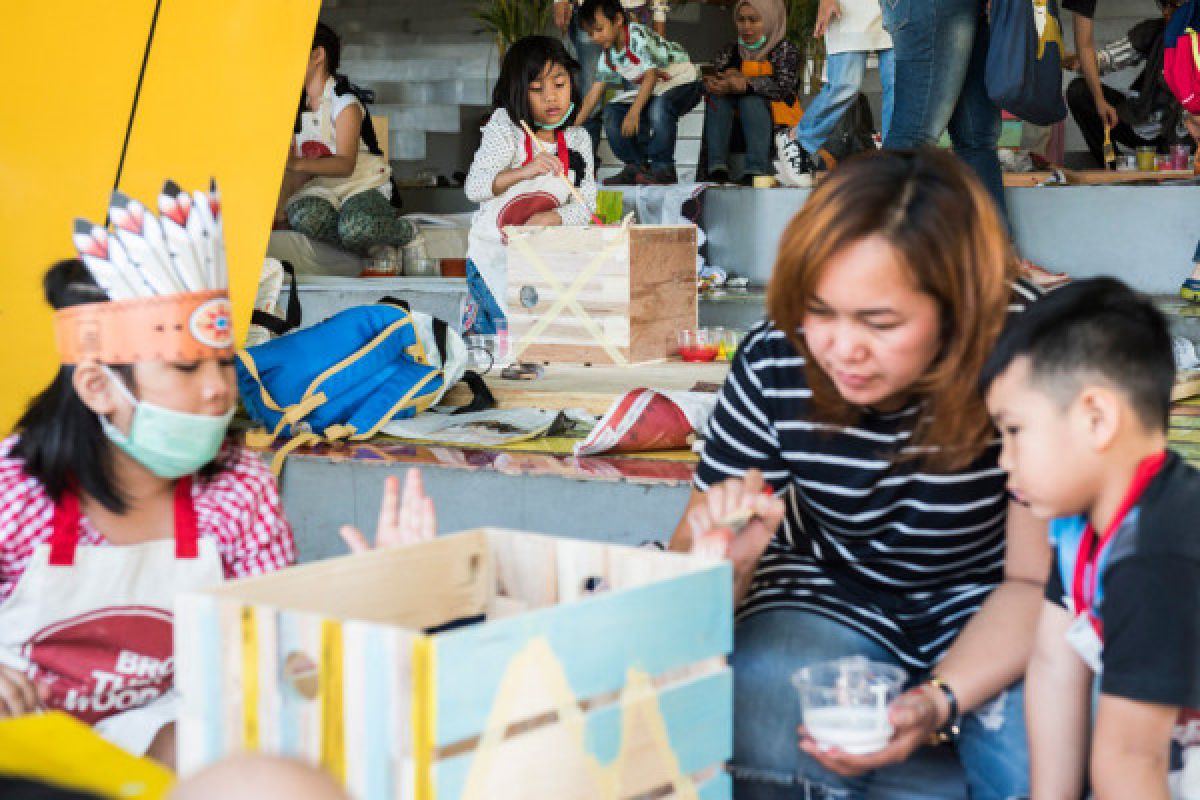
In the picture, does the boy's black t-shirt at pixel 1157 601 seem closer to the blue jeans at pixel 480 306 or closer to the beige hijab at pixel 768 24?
the blue jeans at pixel 480 306

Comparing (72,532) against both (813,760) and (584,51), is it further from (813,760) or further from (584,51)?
(584,51)

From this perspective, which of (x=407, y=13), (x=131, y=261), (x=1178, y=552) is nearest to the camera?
(x=1178, y=552)

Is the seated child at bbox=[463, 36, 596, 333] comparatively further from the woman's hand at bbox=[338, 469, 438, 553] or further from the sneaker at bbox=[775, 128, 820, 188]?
the woman's hand at bbox=[338, 469, 438, 553]

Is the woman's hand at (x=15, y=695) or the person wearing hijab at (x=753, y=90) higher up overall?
the person wearing hijab at (x=753, y=90)

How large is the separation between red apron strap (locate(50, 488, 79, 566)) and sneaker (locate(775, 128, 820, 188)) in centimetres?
648

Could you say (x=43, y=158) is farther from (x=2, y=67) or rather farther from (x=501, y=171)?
(x=501, y=171)

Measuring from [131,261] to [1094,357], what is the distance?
1452 millimetres

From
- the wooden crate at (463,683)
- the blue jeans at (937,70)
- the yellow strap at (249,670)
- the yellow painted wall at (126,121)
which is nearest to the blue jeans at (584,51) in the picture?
the blue jeans at (937,70)

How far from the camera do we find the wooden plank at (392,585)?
1.81 metres

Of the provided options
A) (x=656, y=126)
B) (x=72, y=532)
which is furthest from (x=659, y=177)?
(x=72, y=532)

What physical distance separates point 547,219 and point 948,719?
4.15 meters

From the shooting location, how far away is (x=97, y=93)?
4.34m

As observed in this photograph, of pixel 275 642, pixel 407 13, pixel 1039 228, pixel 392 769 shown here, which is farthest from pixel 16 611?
pixel 407 13

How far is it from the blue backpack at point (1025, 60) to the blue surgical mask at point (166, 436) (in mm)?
3193
